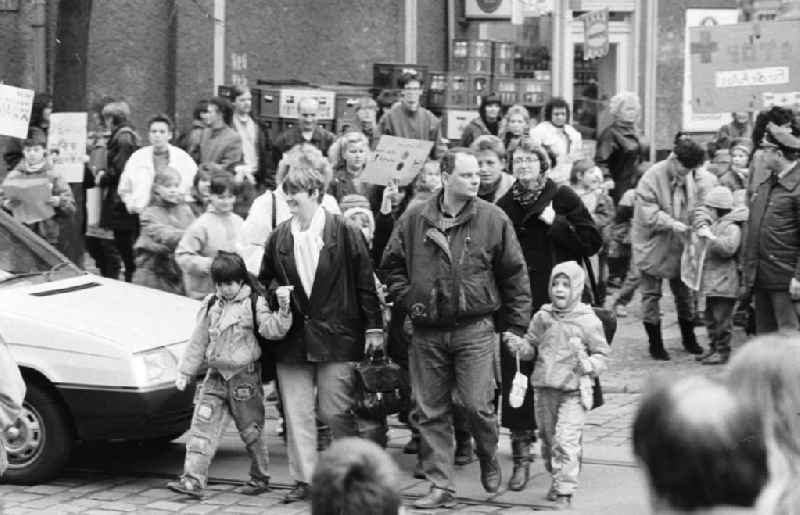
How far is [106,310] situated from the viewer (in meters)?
9.24

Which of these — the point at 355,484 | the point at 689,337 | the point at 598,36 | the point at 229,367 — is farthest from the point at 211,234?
the point at 598,36

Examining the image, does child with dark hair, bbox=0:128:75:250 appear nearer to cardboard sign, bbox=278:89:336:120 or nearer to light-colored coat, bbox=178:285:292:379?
light-colored coat, bbox=178:285:292:379

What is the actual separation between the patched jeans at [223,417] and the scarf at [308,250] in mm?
573

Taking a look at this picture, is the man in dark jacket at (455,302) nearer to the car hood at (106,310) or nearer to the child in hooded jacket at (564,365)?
the child in hooded jacket at (564,365)

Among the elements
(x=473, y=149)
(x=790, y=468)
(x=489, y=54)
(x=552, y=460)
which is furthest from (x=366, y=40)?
(x=790, y=468)

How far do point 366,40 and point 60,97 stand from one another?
7664 millimetres

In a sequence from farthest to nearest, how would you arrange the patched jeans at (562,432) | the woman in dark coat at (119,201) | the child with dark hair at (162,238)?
the woman in dark coat at (119,201)
the child with dark hair at (162,238)
the patched jeans at (562,432)

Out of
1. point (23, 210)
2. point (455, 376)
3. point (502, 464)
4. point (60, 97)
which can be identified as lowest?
point (502, 464)

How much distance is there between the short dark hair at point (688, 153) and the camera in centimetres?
1246

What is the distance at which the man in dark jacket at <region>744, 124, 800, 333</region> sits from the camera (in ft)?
34.0

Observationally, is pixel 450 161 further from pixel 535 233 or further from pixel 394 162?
pixel 394 162

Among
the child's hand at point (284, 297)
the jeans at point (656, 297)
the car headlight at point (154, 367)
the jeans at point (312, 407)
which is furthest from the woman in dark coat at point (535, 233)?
the jeans at point (656, 297)

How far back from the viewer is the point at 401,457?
9.82 metres

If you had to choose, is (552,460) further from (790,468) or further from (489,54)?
(489,54)
